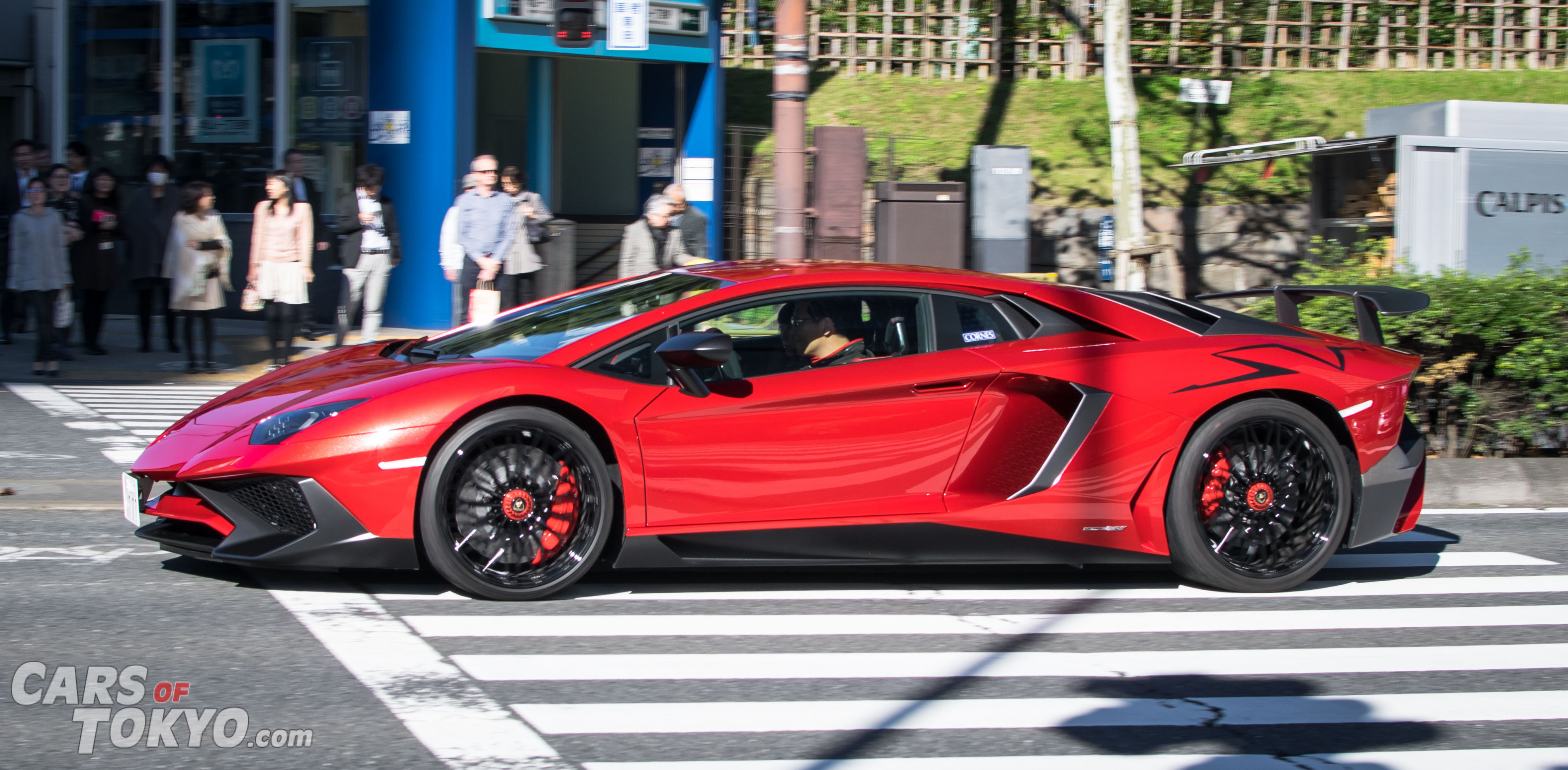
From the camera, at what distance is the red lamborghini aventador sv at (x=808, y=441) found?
483 cm

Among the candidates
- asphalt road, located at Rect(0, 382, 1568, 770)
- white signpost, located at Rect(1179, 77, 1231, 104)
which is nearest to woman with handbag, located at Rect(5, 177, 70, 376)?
asphalt road, located at Rect(0, 382, 1568, 770)

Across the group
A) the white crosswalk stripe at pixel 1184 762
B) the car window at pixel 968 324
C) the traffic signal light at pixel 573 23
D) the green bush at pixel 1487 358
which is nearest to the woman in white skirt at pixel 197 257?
the traffic signal light at pixel 573 23

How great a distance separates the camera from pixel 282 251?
11820mm

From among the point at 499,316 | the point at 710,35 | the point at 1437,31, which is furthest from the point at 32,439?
the point at 1437,31

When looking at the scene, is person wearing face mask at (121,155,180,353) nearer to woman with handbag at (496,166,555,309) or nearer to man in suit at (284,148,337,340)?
man in suit at (284,148,337,340)

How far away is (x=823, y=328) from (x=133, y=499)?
8.46 feet

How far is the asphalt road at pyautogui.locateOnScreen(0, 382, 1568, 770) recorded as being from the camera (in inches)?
146

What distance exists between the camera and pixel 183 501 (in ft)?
16.0

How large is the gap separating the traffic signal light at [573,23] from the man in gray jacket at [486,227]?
55.9 inches

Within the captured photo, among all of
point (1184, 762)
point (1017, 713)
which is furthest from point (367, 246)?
point (1184, 762)

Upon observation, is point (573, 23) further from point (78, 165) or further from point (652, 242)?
point (78, 165)

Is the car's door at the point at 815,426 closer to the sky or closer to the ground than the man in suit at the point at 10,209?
closer to the ground

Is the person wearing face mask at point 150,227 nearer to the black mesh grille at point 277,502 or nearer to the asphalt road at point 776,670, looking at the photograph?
the asphalt road at point 776,670

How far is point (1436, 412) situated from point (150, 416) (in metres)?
8.55
